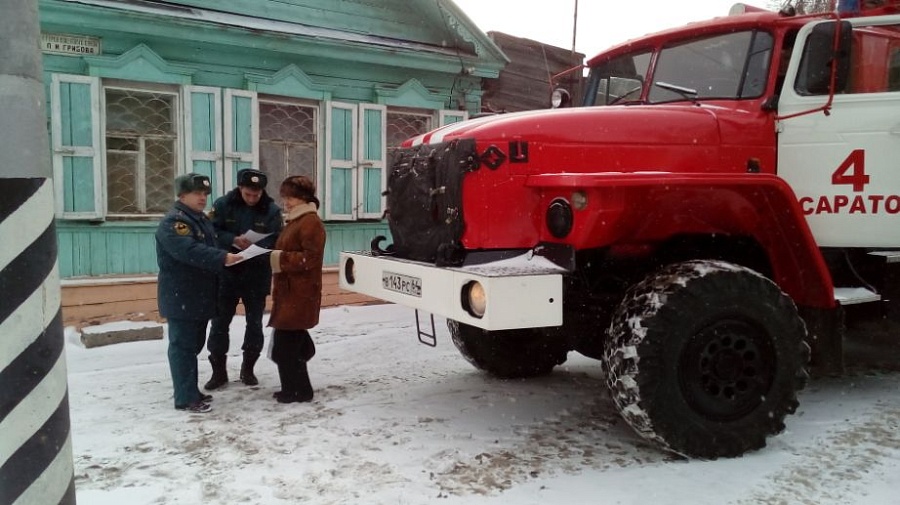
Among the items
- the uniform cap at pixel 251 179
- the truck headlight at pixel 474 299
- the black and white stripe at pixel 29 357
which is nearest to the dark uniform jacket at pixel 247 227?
Answer: the uniform cap at pixel 251 179

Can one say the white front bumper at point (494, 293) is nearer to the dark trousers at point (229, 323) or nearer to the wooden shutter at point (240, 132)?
the dark trousers at point (229, 323)

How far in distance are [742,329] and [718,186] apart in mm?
743

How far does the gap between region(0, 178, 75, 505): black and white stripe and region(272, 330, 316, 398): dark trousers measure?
2.42 meters

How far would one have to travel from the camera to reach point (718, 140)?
13.1 feet

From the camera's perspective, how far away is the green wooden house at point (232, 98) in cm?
671

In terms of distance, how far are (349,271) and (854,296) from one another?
10.1 ft

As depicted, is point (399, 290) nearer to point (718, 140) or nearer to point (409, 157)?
point (409, 157)

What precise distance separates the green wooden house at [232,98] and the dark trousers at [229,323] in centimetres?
266

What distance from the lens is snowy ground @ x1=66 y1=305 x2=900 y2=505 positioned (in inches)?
124

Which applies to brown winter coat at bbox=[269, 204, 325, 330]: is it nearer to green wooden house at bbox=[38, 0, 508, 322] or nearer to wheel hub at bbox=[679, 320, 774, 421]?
wheel hub at bbox=[679, 320, 774, 421]

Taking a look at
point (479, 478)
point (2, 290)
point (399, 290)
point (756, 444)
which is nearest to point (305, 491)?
point (479, 478)

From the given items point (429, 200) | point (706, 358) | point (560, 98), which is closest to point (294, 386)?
point (429, 200)

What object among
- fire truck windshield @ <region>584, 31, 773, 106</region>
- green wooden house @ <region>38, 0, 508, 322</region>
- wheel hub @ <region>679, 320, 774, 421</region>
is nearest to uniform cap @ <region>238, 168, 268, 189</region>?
fire truck windshield @ <region>584, 31, 773, 106</region>

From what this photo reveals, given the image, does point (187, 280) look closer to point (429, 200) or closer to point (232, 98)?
point (429, 200)
